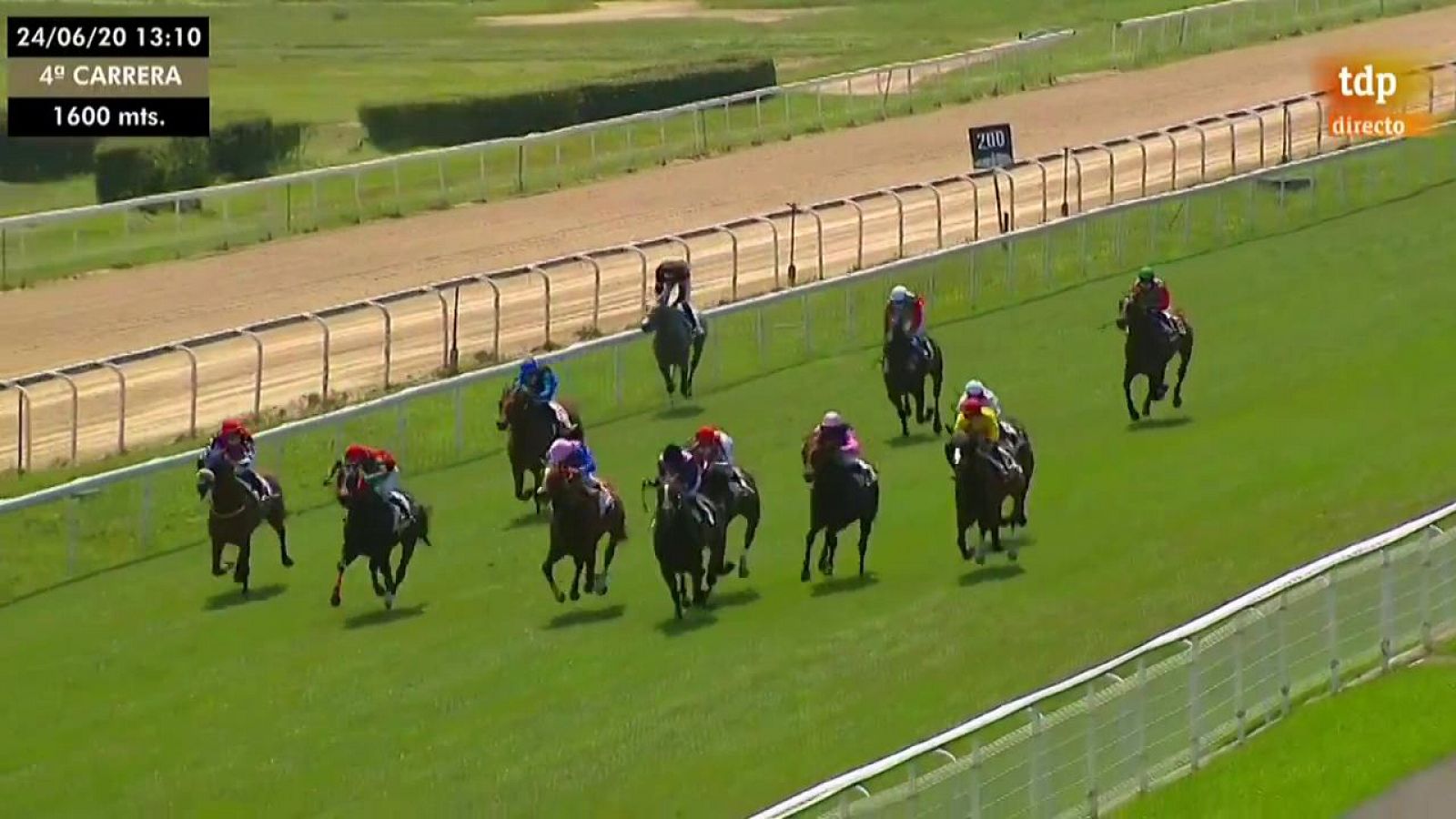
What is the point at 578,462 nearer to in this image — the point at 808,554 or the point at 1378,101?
the point at 808,554

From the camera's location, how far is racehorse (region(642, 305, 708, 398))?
1046 inches

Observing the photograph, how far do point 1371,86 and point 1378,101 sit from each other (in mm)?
593

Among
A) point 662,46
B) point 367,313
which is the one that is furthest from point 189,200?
point 662,46

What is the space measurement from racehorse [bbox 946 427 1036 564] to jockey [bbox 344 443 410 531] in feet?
11.5

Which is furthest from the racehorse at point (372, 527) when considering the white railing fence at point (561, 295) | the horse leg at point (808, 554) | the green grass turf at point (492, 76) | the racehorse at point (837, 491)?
the green grass turf at point (492, 76)

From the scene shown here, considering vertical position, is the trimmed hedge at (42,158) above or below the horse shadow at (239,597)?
above

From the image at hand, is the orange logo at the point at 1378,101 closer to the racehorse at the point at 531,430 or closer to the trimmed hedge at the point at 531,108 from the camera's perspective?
the trimmed hedge at the point at 531,108

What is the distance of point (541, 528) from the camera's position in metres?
22.1

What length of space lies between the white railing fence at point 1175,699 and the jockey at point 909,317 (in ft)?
28.6

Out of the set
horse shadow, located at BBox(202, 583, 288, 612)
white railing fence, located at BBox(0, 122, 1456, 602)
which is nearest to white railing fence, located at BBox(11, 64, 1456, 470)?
white railing fence, located at BBox(0, 122, 1456, 602)

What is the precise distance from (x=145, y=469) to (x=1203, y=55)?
29.2 m

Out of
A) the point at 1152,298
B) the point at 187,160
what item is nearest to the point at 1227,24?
the point at 187,160

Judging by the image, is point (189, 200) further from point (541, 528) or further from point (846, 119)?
point (541, 528)

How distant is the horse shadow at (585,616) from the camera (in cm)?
1877
